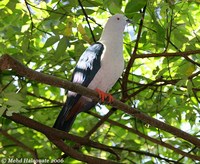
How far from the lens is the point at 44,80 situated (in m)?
2.09

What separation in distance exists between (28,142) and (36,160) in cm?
71

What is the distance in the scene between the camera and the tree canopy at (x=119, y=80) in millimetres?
2883

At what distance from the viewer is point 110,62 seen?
2.83m

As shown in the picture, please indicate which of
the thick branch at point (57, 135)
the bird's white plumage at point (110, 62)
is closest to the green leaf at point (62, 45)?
the bird's white plumage at point (110, 62)

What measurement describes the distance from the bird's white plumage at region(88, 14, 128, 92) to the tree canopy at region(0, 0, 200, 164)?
0.29 feet

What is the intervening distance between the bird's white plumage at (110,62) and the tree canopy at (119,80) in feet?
A: 0.29

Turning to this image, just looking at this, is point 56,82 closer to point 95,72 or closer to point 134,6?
point 95,72

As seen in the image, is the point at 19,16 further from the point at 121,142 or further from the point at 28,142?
the point at 121,142

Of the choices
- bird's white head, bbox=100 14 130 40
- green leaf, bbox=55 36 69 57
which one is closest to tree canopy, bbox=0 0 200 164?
green leaf, bbox=55 36 69 57

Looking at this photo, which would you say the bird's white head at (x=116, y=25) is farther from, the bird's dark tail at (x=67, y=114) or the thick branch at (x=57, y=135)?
the thick branch at (x=57, y=135)

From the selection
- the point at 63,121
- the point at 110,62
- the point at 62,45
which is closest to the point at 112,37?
the point at 110,62

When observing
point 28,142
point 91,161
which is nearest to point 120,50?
point 91,161

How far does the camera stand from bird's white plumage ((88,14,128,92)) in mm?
2834

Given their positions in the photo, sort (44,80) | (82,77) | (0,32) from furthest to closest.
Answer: (0,32) → (82,77) → (44,80)
